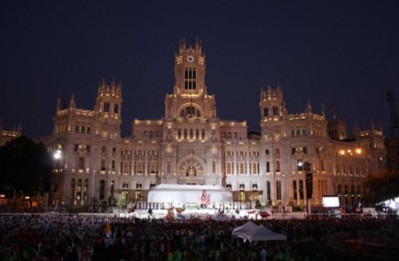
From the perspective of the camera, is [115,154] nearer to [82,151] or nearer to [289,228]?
[82,151]

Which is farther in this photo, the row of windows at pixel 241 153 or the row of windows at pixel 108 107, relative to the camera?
the row of windows at pixel 108 107

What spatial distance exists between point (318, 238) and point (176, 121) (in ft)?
219

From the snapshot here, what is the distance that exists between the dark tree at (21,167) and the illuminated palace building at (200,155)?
8990 mm

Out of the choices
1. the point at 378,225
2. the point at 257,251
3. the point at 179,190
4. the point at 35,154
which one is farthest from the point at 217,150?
the point at 257,251

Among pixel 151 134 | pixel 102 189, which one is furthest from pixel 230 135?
pixel 102 189

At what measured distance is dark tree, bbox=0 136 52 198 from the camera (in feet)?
237

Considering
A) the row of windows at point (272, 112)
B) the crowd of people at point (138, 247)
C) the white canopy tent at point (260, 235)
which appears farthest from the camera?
the row of windows at point (272, 112)

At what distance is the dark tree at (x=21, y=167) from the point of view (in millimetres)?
72188

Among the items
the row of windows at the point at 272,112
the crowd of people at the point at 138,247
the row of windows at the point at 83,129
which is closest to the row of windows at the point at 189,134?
the row of windows at the point at 272,112

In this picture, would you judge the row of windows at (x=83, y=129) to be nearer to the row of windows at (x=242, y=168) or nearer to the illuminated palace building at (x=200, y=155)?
the illuminated palace building at (x=200, y=155)

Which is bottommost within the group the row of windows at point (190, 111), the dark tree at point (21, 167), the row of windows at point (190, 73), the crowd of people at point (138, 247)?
the crowd of people at point (138, 247)

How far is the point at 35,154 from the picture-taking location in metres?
77.2

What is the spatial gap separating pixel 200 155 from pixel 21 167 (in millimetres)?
42426

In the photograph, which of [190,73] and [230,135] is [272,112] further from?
[190,73]
